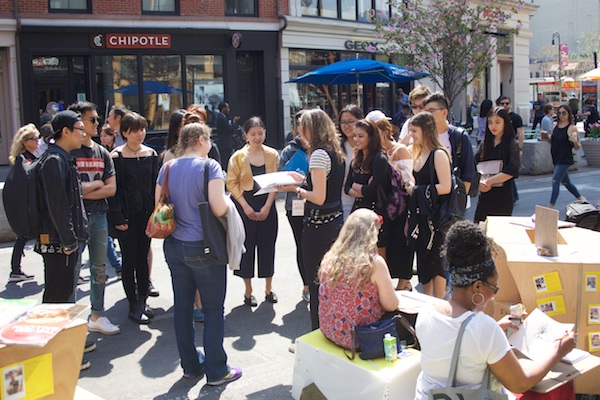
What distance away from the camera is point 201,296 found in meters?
4.69

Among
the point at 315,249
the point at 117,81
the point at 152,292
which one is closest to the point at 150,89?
the point at 117,81

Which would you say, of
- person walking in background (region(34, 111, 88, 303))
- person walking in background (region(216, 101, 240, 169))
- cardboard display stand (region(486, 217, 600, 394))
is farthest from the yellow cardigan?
person walking in background (region(216, 101, 240, 169))

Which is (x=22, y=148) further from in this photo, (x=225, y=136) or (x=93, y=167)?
(x=225, y=136)

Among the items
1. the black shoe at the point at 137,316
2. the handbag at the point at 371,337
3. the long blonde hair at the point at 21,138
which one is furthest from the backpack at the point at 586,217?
the long blonde hair at the point at 21,138

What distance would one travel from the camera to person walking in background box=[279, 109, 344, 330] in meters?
5.07

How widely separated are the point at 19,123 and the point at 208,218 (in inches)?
594

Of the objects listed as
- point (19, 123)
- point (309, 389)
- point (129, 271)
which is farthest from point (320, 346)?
point (19, 123)

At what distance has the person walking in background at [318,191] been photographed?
5.07 metres

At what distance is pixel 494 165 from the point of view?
6566mm

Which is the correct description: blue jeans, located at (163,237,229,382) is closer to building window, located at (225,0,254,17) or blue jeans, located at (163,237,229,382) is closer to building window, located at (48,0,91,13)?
building window, located at (48,0,91,13)

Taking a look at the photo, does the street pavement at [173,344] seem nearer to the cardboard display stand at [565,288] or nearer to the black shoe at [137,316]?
the black shoe at [137,316]

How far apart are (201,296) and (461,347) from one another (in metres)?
2.23

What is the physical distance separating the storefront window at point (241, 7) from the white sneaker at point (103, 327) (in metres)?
16.9

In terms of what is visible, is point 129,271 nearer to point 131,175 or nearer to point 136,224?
point 136,224
